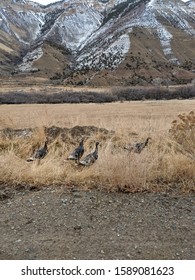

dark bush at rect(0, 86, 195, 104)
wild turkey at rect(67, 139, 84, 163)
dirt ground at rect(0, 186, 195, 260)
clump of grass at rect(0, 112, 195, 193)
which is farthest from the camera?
dark bush at rect(0, 86, 195, 104)

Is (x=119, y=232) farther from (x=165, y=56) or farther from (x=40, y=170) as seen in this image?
(x=165, y=56)

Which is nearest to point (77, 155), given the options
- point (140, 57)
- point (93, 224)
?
point (93, 224)

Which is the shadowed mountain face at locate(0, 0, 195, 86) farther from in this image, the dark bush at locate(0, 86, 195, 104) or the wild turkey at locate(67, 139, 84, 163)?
the wild turkey at locate(67, 139, 84, 163)

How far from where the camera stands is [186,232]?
17.8ft

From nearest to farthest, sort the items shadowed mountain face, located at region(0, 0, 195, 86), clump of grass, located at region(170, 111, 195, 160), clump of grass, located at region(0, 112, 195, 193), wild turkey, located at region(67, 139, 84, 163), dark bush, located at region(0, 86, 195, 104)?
clump of grass, located at region(0, 112, 195, 193) → wild turkey, located at region(67, 139, 84, 163) → clump of grass, located at region(170, 111, 195, 160) → dark bush, located at region(0, 86, 195, 104) → shadowed mountain face, located at region(0, 0, 195, 86)

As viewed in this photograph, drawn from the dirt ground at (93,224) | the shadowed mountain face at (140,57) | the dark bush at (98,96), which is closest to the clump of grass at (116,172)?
the dirt ground at (93,224)

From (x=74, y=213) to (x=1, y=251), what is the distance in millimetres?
1355

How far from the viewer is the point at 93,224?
566 centimetres

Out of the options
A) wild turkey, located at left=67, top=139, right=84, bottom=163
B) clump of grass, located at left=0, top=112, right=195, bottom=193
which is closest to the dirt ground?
clump of grass, located at left=0, top=112, right=195, bottom=193

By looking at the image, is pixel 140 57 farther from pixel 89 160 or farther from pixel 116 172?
pixel 116 172

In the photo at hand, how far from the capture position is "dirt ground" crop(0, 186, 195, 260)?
4891mm

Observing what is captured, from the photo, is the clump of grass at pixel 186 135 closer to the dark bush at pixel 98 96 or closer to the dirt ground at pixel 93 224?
the dirt ground at pixel 93 224

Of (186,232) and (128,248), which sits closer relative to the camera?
(128,248)

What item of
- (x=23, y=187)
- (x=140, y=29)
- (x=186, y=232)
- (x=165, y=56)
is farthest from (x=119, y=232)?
(x=140, y=29)
